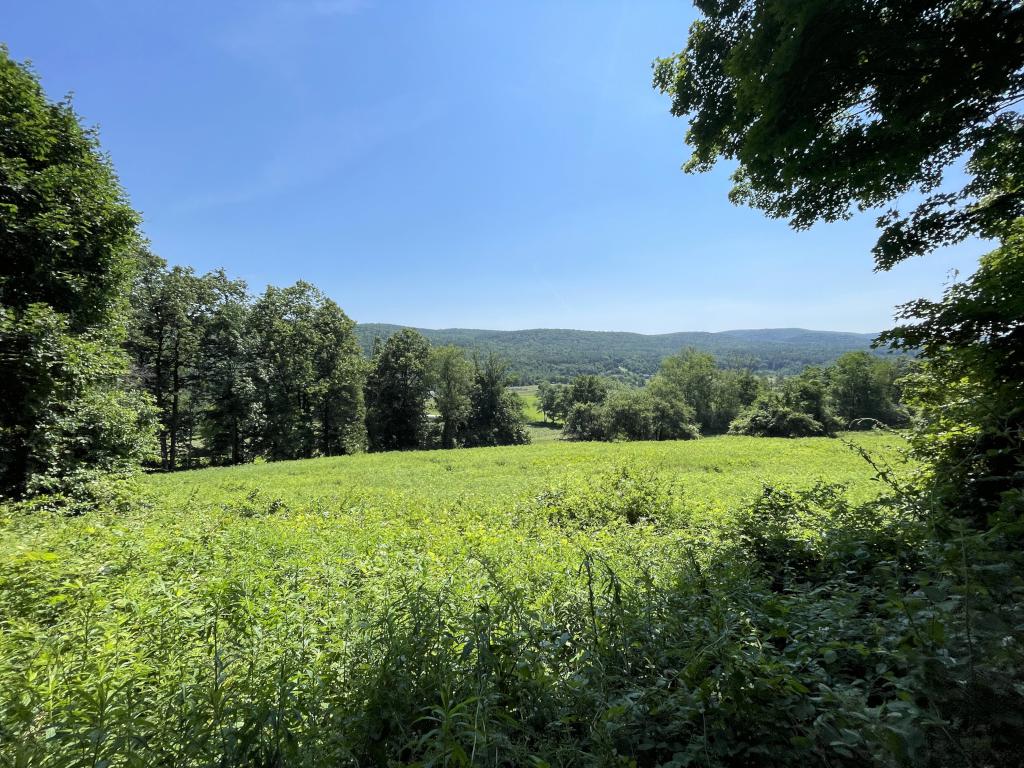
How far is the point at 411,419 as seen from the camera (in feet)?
Answer: 145

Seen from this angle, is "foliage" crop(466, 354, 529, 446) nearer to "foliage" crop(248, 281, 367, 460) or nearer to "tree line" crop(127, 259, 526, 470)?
"tree line" crop(127, 259, 526, 470)

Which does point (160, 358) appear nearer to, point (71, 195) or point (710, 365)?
point (71, 195)

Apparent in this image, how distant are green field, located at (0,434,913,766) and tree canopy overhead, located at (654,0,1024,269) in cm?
381

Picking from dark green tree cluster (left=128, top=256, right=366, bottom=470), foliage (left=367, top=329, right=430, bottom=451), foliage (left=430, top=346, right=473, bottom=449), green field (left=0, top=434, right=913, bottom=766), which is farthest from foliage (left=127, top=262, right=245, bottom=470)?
green field (left=0, top=434, right=913, bottom=766)

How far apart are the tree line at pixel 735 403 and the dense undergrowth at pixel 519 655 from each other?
4742 centimetres

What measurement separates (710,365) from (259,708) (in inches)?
2921

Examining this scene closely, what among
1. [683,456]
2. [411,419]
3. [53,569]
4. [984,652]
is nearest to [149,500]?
[53,569]

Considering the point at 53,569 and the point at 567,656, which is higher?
the point at 567,656

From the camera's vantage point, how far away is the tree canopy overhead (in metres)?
4.50

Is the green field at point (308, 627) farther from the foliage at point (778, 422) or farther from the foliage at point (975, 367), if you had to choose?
the foliage at point (778, 422)

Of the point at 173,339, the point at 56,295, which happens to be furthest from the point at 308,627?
the point at 173,339

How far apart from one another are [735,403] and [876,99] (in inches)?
2661

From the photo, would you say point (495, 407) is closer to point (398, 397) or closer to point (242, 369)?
point (398, 397)

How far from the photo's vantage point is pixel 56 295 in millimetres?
9461
